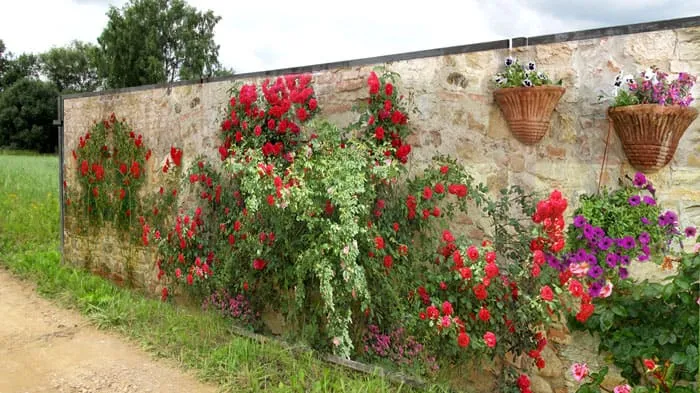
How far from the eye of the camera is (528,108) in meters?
3.05

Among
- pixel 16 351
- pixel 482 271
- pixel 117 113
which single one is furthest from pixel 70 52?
pixel 482 271

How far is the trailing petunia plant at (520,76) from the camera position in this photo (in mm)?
3031

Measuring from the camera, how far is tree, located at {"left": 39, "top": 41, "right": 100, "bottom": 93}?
29.5 metres

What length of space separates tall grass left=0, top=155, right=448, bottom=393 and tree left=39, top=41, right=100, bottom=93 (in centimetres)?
2616

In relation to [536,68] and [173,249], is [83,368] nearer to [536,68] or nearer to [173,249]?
[173,249]

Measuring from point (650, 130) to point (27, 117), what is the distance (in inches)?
1122

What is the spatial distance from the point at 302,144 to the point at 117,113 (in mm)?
2913

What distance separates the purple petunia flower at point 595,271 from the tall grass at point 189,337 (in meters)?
1.23

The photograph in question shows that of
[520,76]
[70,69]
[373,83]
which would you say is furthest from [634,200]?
[70,69]

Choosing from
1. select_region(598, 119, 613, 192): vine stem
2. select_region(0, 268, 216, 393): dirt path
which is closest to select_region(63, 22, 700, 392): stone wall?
select_region(598, 119, 613, 192): vine stem

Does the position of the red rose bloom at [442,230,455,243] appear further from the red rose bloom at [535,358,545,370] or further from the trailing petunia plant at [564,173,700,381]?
the red rose bloom at [535,358,545,370]

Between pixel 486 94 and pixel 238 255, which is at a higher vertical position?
pixel 486 94

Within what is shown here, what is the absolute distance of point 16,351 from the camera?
12.6 feet

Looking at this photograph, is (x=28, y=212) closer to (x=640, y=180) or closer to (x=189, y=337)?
(x=189, y=337)
